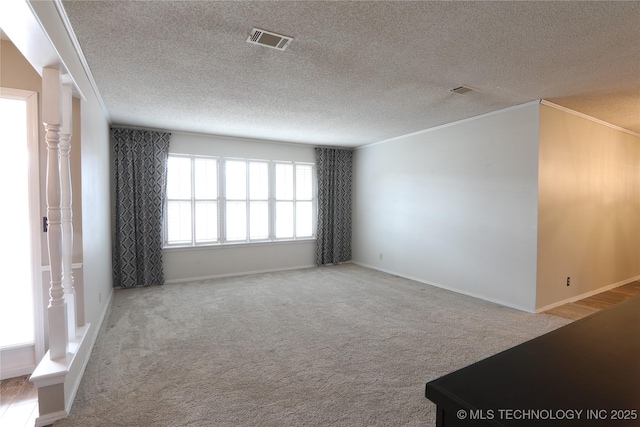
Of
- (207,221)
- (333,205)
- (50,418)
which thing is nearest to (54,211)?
(50,418)

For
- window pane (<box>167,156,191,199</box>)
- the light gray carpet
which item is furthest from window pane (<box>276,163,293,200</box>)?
the light gray carpet

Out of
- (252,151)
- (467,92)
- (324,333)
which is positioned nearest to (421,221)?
(467,92)

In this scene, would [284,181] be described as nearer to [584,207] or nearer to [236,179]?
[236,179]

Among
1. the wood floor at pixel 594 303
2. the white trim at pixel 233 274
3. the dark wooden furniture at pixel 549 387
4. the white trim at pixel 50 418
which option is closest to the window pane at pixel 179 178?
the white trim at pixel 233 274

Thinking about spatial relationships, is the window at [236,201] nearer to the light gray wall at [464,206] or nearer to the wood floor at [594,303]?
the light gray wall at [464,206]

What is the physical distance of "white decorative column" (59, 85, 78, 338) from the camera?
2182 millimetres

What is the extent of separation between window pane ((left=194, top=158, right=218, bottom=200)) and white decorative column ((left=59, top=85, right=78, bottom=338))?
314 centimetres

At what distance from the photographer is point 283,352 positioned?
2.77 m

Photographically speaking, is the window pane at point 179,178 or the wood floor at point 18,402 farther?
the window pane at point 179,178

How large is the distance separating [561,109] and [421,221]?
234cm

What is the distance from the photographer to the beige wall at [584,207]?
377 cm

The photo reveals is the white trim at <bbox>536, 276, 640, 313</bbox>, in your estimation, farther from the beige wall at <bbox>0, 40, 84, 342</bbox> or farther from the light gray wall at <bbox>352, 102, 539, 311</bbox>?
the beige wall at <bbox>0, 40, 84, 342</bbox>

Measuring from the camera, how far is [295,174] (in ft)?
20.6

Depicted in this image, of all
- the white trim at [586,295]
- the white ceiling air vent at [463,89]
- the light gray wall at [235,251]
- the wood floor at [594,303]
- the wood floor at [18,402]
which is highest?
the white ceiling air vent at [463,89]
